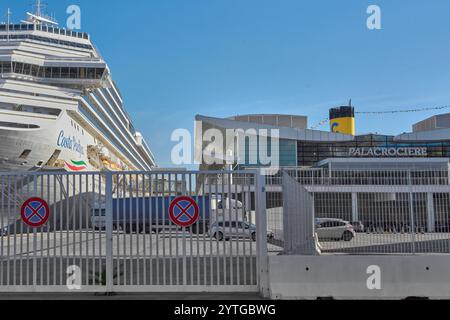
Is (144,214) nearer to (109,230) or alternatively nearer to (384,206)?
(109,230)

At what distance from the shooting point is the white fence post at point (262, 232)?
28.3 feet

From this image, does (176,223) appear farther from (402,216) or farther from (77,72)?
(77,72)

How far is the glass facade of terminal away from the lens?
67.6 meters

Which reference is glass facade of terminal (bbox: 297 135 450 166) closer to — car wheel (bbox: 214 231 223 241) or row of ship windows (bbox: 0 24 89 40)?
row of ship windows (bbox: 0 24 89 40)

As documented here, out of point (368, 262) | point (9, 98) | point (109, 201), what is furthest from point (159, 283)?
point (9, 98)

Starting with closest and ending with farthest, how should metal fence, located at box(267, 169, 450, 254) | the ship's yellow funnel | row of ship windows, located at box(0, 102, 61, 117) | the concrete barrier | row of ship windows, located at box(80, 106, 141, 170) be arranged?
the concrete barrier
metal fence, located at box(267, 169, 450, 254)
row of ship windows, located at box(0, 102, 61, 117)
row of ship windows, located at box(80, 106, 141, 170)
the ship's yellow funnel

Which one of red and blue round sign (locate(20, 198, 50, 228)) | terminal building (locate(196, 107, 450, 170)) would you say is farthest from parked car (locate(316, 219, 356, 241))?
terminal building (locate(196, 107, 450, 170))

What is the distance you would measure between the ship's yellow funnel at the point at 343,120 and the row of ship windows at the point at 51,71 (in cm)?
4350

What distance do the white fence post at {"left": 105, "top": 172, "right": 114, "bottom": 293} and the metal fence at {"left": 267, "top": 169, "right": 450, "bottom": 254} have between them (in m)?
3.57

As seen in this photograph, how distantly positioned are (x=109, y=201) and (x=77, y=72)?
169ft

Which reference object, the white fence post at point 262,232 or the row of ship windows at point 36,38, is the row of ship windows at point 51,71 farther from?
the white fence post at point 262,232

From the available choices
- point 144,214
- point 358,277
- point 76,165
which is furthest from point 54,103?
point 358,277

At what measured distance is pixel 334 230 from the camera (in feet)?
36.6

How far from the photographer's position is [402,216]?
1036cm
